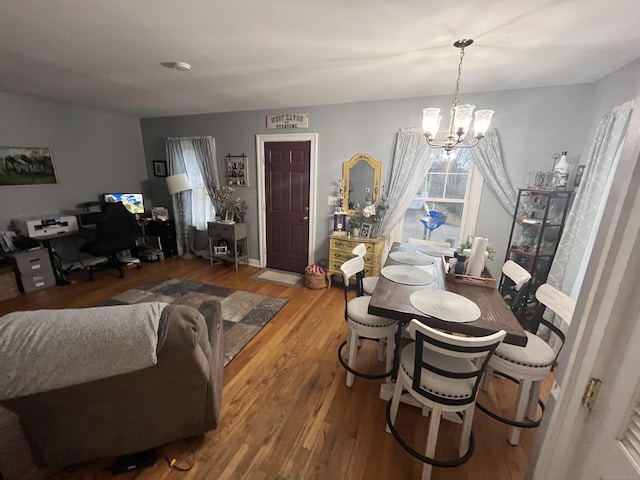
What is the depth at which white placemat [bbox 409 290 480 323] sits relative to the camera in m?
1.46

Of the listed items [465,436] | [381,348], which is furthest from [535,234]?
[465,436]

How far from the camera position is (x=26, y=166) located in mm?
3465

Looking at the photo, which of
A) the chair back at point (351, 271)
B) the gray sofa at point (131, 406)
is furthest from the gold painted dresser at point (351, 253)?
the gray sofa at point (131, 406)

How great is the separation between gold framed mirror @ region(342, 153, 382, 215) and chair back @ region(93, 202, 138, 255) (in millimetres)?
3172

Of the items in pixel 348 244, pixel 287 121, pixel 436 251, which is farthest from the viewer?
pixel 287 121

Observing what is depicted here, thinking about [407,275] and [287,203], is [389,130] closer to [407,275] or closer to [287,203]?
[287,203]

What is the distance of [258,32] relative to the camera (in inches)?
65.1

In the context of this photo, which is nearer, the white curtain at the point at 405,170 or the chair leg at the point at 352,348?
the chair leg at the point at 352,348

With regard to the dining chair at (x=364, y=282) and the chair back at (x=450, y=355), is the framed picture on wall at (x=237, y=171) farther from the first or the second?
the chair back at (x=450, y=355)

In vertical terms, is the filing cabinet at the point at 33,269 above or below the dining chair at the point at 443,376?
below

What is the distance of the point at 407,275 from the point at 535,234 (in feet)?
5.79

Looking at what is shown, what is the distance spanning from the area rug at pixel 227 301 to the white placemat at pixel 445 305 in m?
1.65

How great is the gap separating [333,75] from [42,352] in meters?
2.65

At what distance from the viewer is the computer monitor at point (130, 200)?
14.0ft
